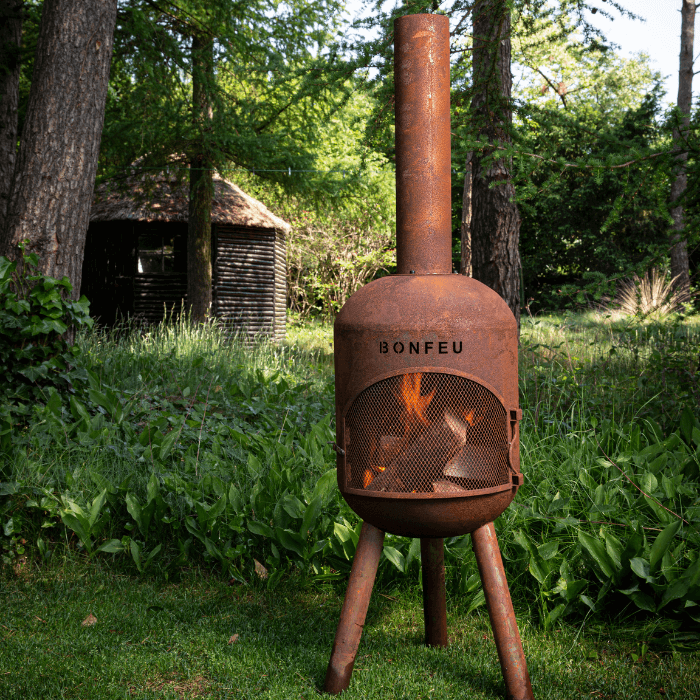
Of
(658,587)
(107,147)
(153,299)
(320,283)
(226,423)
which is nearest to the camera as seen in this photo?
(658,587)

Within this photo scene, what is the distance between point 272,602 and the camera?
3.29 metres

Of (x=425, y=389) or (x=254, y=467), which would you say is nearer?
(x=425, y=389)

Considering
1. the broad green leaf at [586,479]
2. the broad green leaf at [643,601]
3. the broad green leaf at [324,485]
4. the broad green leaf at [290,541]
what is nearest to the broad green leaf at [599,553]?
the broad green leaf at [643,601]

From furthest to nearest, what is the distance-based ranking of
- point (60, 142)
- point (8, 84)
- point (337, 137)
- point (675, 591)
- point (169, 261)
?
point (337, 137) → point (169, 261) → point (8, 84) → point (60, 142) → point (675, 591)

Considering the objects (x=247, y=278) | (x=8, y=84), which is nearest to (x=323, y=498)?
(x=8, y=84)

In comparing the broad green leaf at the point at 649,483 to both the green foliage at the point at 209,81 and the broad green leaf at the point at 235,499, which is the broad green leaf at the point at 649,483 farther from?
the green foliage at the point at 209,81

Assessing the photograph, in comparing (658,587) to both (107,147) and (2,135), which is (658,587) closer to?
(2,135)

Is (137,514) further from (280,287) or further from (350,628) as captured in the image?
(280,287)

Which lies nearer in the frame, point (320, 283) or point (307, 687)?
point (307, 687)

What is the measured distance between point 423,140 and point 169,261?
15.5 metres

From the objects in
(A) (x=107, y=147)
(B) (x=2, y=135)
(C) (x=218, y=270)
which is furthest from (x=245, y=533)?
(C) (x=218, y=270)

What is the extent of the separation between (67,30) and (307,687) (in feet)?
17.9

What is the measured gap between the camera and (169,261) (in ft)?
56.3

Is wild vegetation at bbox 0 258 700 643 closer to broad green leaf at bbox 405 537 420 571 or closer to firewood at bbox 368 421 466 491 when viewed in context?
broad green leaf at bbox 405 537 420 571
